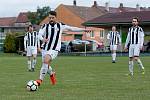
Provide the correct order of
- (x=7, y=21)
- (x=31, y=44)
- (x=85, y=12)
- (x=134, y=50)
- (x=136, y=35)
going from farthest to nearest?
(x=7, y=21) → (x=85, y=12) → (x=31, y=44) → (x=134, y=50) → (x=136, y=35)

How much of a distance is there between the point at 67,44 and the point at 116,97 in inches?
1940

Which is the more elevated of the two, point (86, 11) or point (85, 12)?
point (86, 11)

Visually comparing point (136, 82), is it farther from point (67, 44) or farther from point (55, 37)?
point (67, 44)

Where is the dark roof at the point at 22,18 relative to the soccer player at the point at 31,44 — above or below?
above

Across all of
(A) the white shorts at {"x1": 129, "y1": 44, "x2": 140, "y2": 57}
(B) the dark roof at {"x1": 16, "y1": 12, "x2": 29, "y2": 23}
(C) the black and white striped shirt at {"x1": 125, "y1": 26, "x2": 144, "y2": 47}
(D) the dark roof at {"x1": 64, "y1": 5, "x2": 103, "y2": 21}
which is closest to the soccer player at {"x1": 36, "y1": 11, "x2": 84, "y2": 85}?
(C) the black and white striped shirt at {"x1": 125, "y1": 26, "x2": 144, "y2": 47}

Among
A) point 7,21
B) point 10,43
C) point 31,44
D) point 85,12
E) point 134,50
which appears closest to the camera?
point 134,50

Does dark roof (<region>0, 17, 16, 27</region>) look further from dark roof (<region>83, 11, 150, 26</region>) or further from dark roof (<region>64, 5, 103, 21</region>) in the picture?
dark roof (<region>83, 11, 150, 26</region>)

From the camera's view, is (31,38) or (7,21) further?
(7,21)

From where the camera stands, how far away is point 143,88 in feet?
46.8

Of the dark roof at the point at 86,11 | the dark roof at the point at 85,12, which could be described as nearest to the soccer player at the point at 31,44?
the dark roof at the point at 86,11

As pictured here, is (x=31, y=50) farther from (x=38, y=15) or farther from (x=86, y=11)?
(x=38, y=15)

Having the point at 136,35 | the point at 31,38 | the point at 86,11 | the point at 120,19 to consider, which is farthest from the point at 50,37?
the point at 86,11

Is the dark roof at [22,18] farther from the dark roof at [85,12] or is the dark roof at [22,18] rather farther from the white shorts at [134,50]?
the white shorts at [134,50]

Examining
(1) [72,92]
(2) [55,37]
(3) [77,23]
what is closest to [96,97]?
(1) [72,92]
